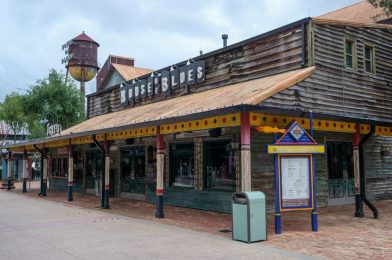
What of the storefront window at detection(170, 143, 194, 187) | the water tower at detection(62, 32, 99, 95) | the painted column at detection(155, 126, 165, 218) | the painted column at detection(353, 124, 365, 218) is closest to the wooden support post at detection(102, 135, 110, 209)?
the storefront window at detection(170, 143, 194, 187)

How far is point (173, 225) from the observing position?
429 inches

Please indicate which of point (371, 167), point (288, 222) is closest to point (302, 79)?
point (288, 222)

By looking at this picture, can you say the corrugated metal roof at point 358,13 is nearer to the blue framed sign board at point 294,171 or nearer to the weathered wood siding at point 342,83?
the weathered wood siding at point 342,83

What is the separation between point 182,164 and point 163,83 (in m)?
4.04

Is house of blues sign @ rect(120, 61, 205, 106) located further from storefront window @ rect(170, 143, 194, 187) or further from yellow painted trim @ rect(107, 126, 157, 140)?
yellow painted trim @ rect(107, 126, 157, 140)

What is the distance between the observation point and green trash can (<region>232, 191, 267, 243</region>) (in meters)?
8.46

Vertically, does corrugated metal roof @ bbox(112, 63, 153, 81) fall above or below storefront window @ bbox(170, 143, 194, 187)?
above

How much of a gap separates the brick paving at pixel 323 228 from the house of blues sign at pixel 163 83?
16.2 feet

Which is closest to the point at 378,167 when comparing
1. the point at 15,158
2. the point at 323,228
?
the point at 323,228

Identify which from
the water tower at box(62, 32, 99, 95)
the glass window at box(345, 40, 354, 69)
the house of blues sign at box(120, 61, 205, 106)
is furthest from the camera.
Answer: the water tower at box(62, 32, 99, 95)

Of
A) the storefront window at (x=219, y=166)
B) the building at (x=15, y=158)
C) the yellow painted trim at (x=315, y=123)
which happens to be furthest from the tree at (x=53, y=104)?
the yellow painted trim at (x=315, y=123)

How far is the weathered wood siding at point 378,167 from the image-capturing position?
619 inches

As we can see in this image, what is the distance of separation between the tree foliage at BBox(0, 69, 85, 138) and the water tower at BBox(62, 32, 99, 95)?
4059 mm

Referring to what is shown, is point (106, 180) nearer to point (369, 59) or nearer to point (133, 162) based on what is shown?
point (133, 162)
